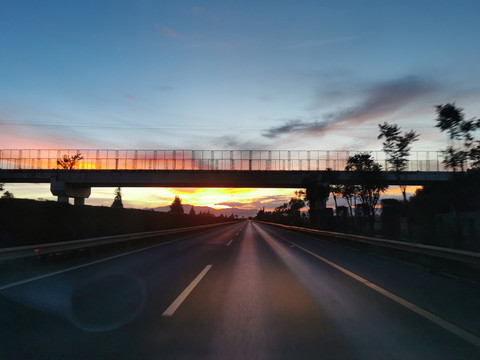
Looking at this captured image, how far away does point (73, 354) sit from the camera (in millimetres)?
4227

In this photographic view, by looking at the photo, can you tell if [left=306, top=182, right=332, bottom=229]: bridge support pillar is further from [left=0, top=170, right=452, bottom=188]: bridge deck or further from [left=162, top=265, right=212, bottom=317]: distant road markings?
[left=162, top=265, right=212, bottom=317]: distant road markings

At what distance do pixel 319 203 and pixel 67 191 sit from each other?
115 ft

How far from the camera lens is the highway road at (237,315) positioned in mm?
4375

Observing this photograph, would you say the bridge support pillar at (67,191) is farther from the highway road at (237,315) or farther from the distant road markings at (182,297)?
the distant road markings at (182,297)

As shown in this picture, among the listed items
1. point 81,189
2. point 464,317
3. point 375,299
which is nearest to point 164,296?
point 375,299

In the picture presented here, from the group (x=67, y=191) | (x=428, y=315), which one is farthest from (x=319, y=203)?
(x=428, y=315)

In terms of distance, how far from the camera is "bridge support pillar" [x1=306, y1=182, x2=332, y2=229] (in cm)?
3787

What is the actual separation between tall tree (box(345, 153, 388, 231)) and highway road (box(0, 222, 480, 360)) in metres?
17.6

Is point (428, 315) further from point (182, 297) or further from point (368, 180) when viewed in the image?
point (368, 180)

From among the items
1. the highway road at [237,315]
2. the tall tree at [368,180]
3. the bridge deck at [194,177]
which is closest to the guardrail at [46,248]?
the highway road at [237,315]

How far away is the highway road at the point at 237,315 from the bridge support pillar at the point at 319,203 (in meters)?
28.0

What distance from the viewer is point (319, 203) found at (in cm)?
4509

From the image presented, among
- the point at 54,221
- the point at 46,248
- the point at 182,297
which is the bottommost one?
the point at 182,297

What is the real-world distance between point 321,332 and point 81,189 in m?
53.0
